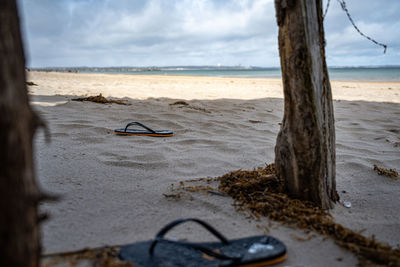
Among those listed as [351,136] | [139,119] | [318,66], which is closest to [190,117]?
[139,119]

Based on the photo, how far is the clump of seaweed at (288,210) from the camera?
1.58 metres

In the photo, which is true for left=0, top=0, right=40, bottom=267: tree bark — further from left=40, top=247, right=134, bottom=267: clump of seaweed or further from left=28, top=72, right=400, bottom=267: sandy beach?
left=28, top=72, right=400, bottom=267: sandy beach

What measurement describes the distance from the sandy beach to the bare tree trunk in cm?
30

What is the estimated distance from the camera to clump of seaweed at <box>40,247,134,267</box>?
1.38m

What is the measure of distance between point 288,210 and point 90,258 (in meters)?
1.19

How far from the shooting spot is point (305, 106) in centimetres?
192

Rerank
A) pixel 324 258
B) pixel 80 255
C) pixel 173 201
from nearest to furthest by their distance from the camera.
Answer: pixel 80 255, pixel 324 258, pixel 173 201

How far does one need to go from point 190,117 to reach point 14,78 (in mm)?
4191

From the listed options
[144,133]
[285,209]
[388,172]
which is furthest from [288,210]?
[144,133]

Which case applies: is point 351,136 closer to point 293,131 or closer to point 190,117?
point 190,117

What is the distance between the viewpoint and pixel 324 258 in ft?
5.14

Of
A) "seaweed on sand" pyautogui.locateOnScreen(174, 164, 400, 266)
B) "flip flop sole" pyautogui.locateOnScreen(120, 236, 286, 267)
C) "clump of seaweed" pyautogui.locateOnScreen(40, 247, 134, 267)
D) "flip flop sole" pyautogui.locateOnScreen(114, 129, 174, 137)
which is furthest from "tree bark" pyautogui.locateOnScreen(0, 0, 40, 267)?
"flip flop sole" pyautogui.locateOnScreen(114, 129, 174, 137)

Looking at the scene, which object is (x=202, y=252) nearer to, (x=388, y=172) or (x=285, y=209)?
(x=285, y=209)

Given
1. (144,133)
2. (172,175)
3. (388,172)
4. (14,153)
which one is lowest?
(388,172)
